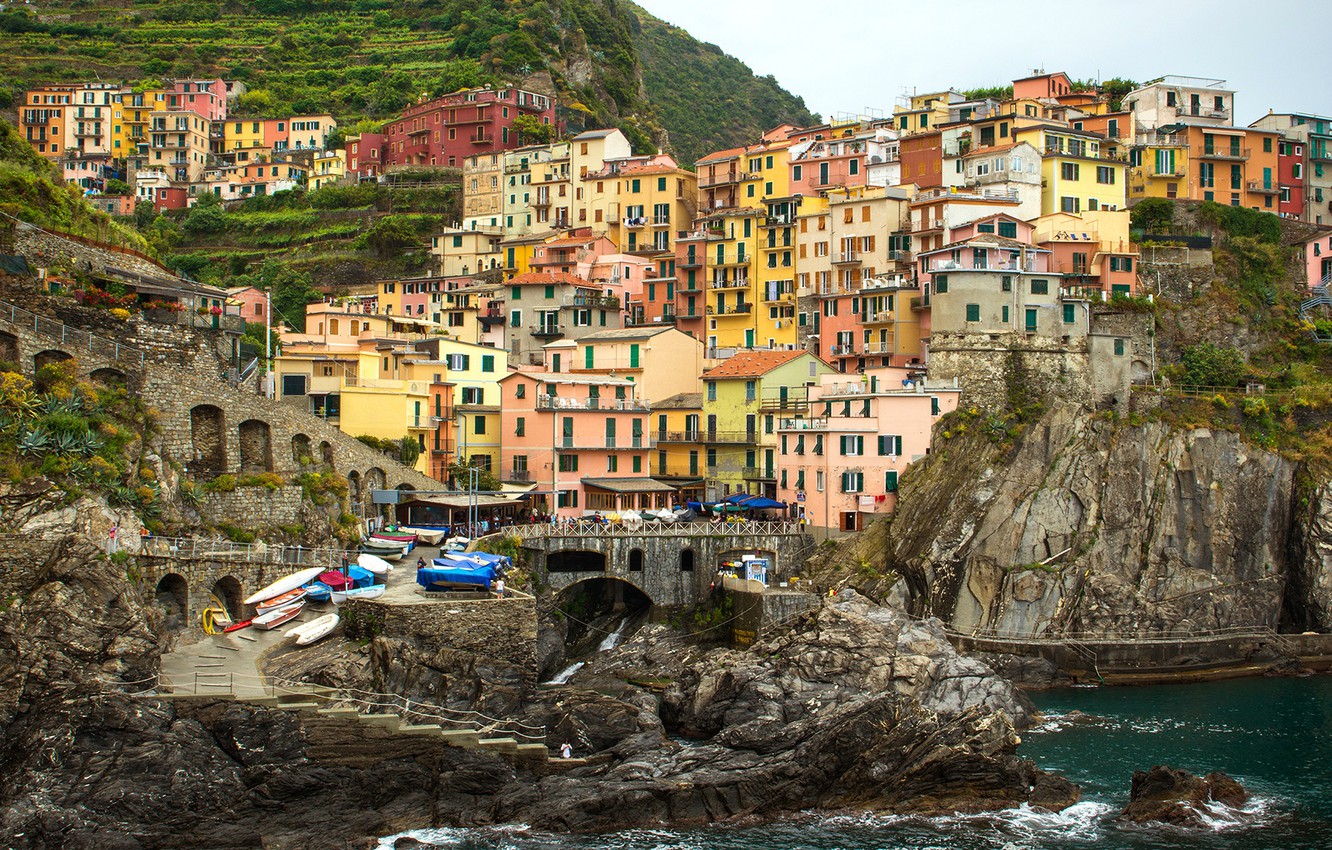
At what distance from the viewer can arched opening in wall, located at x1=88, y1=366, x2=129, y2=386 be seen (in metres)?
47.9

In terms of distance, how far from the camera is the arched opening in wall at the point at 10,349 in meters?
44.7

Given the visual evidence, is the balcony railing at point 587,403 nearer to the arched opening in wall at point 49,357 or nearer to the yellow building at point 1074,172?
the yellow building at point 1074,172

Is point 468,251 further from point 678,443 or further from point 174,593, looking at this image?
point 174,593

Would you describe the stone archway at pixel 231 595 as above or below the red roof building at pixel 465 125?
below

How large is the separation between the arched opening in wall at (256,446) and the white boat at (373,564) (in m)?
6.54

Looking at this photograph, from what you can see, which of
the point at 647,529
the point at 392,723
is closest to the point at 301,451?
the point at 647,529

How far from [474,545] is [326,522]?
19.7ft

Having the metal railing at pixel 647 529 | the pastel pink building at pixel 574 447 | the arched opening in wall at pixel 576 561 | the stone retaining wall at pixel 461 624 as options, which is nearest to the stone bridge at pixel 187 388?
the metal railing at pixel 647 529

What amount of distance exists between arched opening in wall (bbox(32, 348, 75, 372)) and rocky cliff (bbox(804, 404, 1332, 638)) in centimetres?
3031

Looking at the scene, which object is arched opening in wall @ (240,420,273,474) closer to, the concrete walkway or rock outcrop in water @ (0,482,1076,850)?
the concrete walkway

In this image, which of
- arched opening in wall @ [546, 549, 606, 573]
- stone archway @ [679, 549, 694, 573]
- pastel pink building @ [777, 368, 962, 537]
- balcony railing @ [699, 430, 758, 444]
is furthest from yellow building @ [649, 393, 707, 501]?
arched opening in wall @ [546, 549, 606, 573]

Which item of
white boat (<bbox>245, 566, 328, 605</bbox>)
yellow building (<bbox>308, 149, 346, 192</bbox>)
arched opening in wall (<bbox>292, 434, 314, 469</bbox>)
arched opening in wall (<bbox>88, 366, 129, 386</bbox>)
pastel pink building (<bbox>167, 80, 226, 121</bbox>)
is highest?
pastel pink building (<bbox>167, 80, 226, 121</bbox>)

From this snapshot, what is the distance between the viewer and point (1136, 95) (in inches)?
3388

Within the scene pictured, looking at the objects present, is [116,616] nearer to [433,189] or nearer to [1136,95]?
[1136,95]
